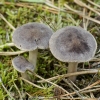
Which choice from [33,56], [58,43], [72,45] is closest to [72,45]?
[72,45]

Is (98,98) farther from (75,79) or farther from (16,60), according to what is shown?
(16,60)

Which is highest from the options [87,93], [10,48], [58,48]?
[58,48]

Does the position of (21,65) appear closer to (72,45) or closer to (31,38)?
(31,38)

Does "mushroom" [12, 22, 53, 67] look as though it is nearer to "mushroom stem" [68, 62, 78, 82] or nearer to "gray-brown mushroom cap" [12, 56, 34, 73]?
Result: "gray-brown mushroom cap" [12, 56, 34, 73]

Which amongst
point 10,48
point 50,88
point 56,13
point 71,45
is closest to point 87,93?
point 50,88

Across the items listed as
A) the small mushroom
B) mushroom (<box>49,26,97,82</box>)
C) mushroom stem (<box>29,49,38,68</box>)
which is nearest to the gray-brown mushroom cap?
the small mushroom

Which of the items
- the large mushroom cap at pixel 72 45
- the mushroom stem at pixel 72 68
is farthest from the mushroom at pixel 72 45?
the mushroom stem at pixel 72 68
